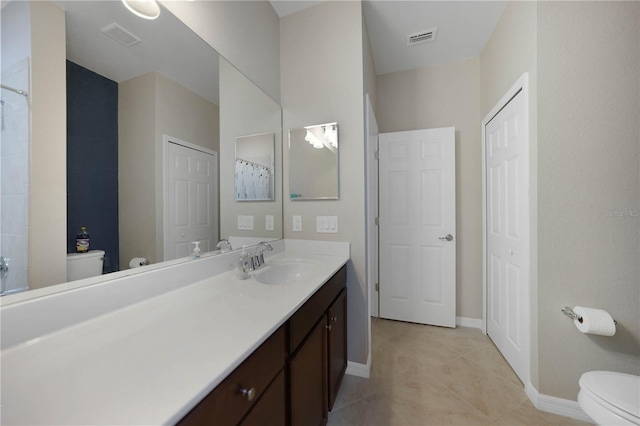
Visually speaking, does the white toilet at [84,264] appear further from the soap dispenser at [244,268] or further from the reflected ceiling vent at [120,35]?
the reflected ceiling vent at [120,35]

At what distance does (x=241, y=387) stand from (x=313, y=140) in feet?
5.02

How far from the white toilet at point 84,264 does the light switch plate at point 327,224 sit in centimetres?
121

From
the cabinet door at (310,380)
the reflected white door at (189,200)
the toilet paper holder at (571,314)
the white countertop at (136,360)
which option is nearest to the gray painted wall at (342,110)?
the cabinet door at (310,380)

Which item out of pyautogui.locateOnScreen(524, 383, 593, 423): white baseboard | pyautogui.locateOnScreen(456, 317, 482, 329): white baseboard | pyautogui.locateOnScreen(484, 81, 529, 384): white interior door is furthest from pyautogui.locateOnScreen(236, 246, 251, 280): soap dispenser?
pyautogui.locateOnScreen(456, 317, 482, 329): white baseboard

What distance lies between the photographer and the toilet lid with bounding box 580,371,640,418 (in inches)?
37.0

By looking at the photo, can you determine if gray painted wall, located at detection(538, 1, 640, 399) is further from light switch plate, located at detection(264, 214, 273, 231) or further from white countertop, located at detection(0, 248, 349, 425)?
light switch plate, located at detection(264, 214, 273, 231)

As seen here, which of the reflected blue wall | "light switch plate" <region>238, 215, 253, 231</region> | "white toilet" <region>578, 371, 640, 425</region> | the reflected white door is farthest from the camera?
"light switch plate" <region>238, 215, 253, 231</region>

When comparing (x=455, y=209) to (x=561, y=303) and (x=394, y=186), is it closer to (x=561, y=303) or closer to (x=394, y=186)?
(x=394, y=186)

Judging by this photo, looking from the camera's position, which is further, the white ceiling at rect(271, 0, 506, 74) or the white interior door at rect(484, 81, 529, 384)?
the white ceiling at rect(271, 0, 506, 74)

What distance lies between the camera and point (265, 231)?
5.54 feet

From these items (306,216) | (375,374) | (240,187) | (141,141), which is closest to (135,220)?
(141,141)

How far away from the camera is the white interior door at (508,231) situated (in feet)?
5.20

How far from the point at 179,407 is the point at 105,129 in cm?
87

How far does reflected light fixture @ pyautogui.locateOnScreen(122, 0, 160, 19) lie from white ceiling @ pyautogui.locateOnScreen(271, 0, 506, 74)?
1.11 m
